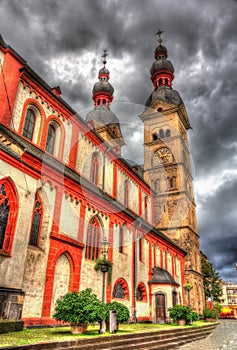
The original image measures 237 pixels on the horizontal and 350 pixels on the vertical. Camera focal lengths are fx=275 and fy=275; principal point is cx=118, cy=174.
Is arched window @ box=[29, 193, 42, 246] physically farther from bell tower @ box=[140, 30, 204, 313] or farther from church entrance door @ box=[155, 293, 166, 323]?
bell tower @ box=[140, 30, 204, 313]

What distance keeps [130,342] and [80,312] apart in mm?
2368

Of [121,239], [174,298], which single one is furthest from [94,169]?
[174,298]

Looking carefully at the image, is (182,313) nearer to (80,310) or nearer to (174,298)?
(174,298)

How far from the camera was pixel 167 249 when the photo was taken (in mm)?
31375

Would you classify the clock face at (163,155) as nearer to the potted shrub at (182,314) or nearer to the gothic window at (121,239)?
the gothic window at (121,239)

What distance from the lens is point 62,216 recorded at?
50.1 ft

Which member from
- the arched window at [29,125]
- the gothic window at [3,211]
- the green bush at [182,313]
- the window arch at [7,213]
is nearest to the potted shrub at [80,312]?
the window arch at [7,213]

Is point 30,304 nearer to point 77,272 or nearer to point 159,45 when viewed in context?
point 77,272

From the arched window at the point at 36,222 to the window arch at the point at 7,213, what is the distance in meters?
2.08

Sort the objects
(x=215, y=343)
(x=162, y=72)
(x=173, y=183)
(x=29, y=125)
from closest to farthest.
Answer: (x=215, y=343)
(x=29, y=125)
(x=173, y=183)
(x=162, y=72)

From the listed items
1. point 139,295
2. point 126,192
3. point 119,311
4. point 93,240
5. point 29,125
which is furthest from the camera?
point 126,192

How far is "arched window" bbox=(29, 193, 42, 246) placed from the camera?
13.7 m

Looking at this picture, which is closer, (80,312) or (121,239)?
(80,312)

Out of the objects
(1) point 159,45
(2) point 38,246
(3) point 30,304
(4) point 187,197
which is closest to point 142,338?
(3) point 30,304
